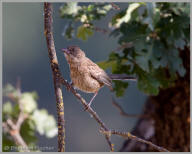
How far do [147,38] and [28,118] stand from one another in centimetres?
202

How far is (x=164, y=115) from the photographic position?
4.97m

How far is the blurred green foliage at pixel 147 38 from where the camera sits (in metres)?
4.07

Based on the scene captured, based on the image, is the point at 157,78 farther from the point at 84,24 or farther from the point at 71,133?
the point at 71,133

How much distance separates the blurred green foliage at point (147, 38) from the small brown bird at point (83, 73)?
0.30 meters

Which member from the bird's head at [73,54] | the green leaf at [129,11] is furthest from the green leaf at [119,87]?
the green leaf at [129,11]

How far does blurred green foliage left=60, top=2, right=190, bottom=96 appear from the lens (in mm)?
4074

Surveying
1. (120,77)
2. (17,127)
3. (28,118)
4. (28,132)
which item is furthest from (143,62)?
(28,132)

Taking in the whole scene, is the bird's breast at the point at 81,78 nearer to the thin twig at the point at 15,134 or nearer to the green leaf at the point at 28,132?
the thin twig at the point at 15,134

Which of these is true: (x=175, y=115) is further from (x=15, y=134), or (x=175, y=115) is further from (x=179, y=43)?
(x=15, y=134)

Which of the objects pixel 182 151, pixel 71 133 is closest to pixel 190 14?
pixel 182 151

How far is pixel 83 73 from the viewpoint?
13.2ft

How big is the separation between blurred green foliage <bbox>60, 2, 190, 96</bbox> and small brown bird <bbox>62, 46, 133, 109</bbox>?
0.30 metres

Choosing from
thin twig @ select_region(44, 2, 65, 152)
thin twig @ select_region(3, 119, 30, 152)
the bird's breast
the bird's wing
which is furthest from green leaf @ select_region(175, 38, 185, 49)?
thin twig @ select_region(3, 119, 30, 152)

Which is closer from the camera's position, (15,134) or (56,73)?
(56,73)
